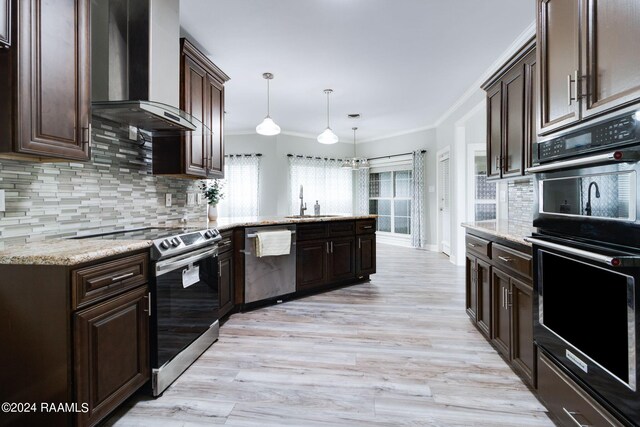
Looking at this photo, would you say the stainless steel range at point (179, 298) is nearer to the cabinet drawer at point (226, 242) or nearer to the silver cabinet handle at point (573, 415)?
the cabinet drawer at point (226, 242)

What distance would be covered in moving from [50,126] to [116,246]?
2.09 ft

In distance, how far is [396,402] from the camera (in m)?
1.85

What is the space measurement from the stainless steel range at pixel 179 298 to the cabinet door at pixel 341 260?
169 centimetres

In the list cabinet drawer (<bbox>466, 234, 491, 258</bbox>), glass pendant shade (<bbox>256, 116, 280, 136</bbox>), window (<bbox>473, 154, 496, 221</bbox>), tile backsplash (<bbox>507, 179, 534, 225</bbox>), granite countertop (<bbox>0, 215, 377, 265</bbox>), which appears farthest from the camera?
window (<bbox>473, 154, 496, 221</bbox>)

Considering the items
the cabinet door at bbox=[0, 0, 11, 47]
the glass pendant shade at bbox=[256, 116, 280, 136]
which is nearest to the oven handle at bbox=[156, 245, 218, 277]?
the cabinet door at bbox=[0, 0, 11, 47]

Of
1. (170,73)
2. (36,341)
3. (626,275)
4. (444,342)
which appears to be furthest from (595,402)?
(170,73)

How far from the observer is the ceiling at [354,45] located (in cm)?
273

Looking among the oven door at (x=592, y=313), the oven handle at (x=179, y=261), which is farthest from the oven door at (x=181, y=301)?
the oven door at (x=592, y=313)

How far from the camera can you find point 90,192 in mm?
2275

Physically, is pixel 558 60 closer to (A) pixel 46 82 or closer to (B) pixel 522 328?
(B) pixel 522 328

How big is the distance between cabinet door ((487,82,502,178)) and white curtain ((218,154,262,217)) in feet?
16.7

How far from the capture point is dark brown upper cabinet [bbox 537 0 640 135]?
118 centimetres

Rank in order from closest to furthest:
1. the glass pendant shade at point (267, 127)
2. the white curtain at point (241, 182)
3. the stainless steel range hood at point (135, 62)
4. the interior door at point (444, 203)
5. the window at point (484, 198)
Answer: the stainless steel range hood at point (135, 62) → the glass pendant shade at point (267, 127) → the window at point (484, 198) → the interior door at point (444, 203) → the white curtain at point (241, 182)

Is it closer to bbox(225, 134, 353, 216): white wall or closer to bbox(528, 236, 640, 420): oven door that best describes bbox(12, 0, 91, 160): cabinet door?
bbox(528, 236, 640, 420): oven door
